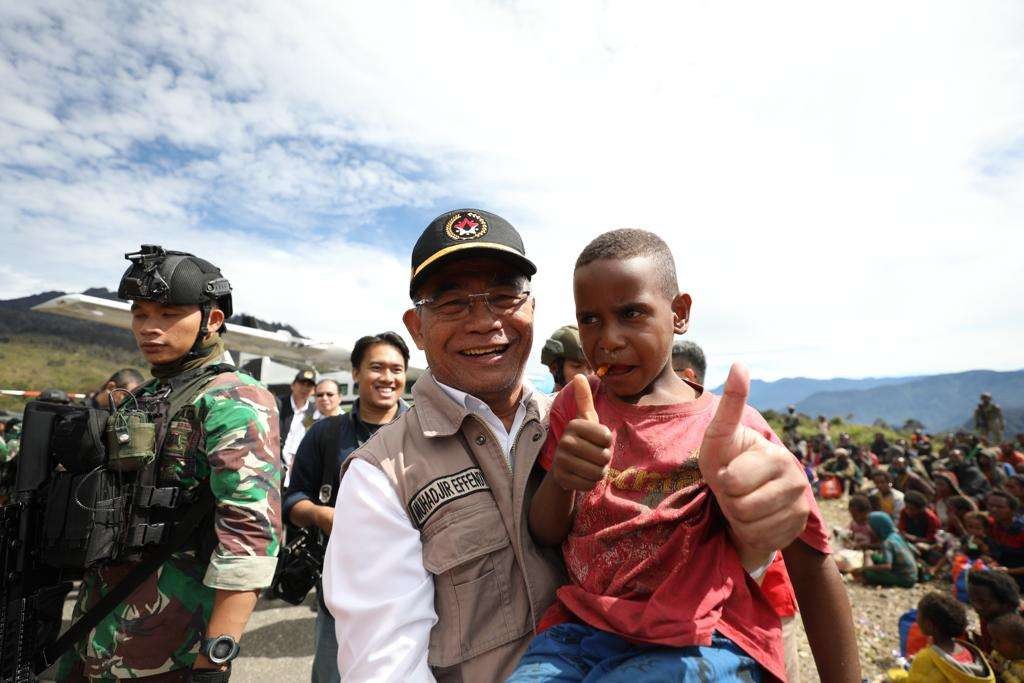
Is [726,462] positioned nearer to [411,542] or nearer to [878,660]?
[411,542]

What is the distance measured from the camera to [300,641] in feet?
17.3

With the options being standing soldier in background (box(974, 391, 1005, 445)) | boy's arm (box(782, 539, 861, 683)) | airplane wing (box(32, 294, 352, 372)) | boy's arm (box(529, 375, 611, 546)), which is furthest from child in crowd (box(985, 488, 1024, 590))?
standing soldier in background (box(974, 391, 1005, 445))

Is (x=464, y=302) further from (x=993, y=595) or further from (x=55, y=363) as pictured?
(x=55, y=363)

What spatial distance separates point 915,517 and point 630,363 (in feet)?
33.7

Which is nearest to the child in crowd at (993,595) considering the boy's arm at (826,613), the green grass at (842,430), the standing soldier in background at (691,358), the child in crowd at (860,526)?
the standing soldier in background at (691,358)

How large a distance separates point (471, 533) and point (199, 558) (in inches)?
62.3

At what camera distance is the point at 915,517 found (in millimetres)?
9109

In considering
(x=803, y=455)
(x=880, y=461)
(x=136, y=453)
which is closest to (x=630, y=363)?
(x=136, y=453)

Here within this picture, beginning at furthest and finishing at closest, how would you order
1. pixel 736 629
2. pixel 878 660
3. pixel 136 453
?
pixel 878 660, pixel 136 453, pixel 736 629

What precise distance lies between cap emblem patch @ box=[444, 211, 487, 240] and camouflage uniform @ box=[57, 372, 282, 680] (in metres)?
1.36

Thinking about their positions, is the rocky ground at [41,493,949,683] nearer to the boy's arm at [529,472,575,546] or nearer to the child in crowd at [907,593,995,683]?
the child in crowd at [907,593,995,683]

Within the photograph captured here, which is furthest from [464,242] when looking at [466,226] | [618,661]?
[618,661]

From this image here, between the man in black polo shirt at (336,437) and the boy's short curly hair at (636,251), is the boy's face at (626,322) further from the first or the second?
the man in black polo shirt at (336,437)

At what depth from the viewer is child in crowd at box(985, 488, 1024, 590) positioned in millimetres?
6832
